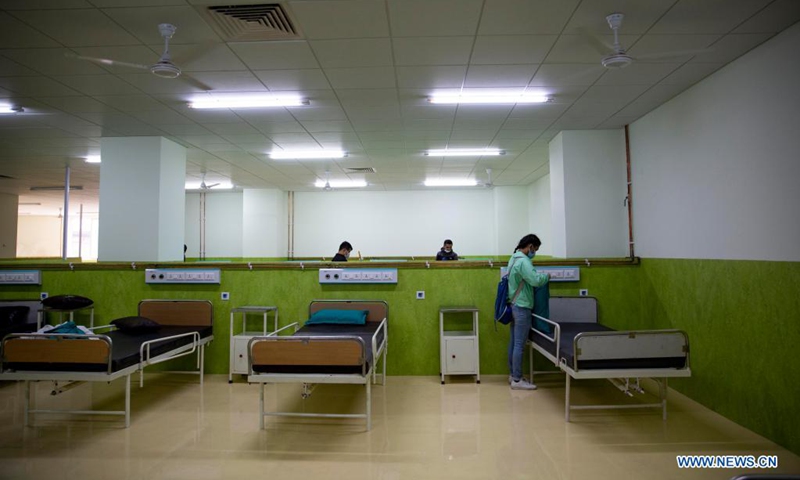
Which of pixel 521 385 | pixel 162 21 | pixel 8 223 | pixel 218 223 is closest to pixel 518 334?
pixel 521 385

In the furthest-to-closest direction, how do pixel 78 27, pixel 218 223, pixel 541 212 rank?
pixel 218 223, pixel 541 212, pixel 78 27

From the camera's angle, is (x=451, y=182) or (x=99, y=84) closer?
(x=99, y=84)

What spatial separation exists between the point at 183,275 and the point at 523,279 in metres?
4.40

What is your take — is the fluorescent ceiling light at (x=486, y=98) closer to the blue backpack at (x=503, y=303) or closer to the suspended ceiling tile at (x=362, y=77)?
the suspended ceiling tile at (x=362, y=77)

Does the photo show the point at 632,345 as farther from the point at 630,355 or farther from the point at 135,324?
the point at 135,324

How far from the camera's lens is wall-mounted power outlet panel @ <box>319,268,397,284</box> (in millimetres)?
5602

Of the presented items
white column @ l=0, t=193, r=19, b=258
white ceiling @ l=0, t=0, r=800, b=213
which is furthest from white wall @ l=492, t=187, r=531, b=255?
white column @ l=0, t=193, r=19, b=258

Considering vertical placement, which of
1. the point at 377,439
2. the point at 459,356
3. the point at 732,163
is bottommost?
the point at 377,439

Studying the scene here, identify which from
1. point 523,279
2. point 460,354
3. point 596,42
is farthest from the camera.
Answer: point 460,354

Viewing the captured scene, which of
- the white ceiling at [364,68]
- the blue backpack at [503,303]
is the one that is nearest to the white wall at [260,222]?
the white ceiling at [364,68]

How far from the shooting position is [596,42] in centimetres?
377

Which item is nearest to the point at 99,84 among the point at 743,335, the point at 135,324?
the point at 135,324

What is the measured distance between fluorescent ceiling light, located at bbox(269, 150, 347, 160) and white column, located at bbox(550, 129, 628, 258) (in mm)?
3879

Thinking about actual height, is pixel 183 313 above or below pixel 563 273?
below
